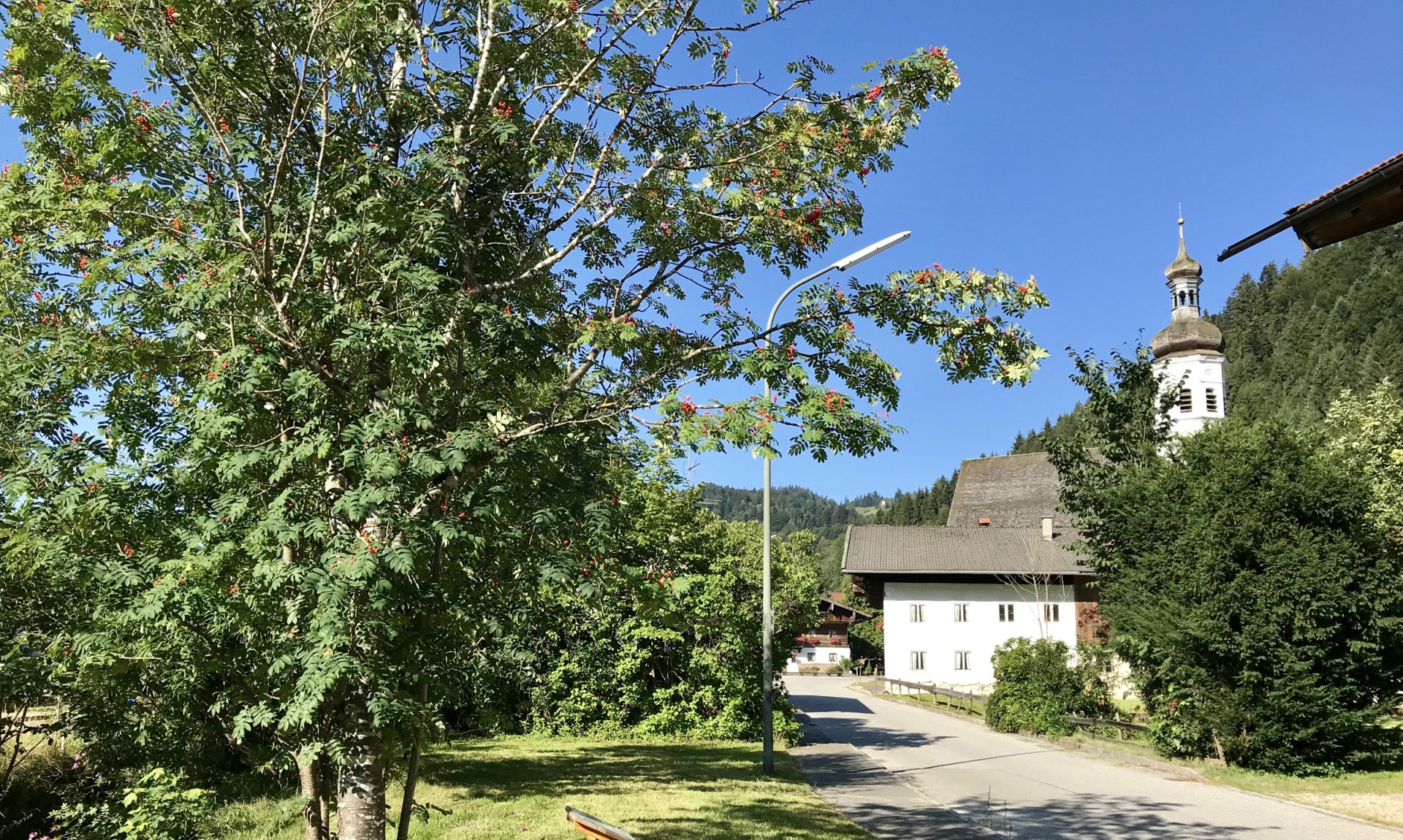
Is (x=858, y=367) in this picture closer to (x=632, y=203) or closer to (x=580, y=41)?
(x=632, y=203)

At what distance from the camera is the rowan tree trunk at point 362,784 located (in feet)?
18.3

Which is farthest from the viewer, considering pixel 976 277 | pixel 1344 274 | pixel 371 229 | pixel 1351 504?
pixel 1344 274

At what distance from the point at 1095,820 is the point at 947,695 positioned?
2446 centimetres

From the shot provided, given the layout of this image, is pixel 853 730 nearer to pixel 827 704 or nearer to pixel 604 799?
pixel 827 704

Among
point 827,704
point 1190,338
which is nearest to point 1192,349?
point 1190,338

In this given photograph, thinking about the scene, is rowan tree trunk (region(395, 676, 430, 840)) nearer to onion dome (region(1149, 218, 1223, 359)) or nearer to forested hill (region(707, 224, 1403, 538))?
onion dome (region(1149, 218, 1223, 359))

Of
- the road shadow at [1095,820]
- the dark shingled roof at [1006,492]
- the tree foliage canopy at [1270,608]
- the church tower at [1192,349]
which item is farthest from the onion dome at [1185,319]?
the road shadow at [1095,820]

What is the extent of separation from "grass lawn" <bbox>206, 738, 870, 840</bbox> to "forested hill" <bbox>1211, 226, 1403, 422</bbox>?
57.3 meters

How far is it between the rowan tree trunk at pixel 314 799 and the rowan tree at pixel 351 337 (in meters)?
0.03

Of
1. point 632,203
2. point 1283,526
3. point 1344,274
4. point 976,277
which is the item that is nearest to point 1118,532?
point 1283,526

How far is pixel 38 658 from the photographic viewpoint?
6.05 meters

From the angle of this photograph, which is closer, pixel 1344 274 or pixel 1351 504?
pixel 1351 504

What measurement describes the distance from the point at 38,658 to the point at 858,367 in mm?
6062

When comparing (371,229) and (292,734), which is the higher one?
(371,229)
